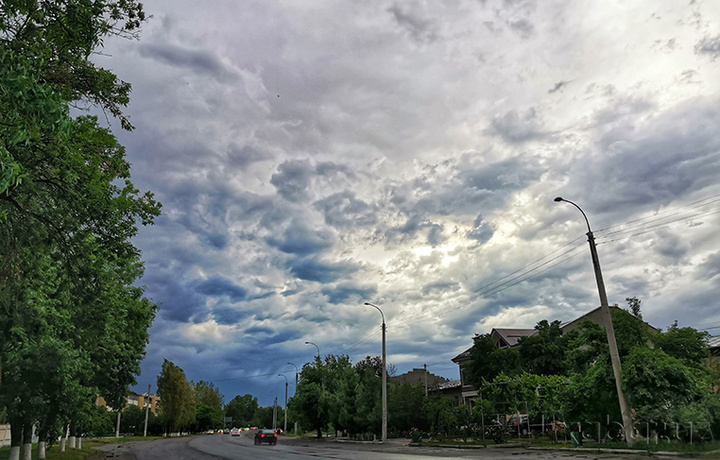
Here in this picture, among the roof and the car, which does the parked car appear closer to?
the roof

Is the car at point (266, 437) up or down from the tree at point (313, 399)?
down

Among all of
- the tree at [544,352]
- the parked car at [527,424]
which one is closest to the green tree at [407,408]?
the parked car at [527,424]

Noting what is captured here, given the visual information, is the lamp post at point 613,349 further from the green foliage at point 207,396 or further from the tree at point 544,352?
the green foliage at point 207,396

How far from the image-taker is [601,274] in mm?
24766

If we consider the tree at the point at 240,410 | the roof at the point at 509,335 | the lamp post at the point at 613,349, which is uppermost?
the roof at the point at 509,335

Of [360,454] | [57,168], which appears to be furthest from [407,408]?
[57,168]

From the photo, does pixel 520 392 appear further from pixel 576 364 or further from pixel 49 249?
pixel 49 249

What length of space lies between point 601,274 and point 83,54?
23.4 m

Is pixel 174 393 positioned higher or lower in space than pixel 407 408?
higher

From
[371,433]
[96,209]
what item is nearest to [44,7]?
[96,209]

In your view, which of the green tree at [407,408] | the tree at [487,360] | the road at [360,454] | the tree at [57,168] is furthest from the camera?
the tree at [487,360]

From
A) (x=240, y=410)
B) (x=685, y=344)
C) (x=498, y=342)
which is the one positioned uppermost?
(x=498, y=342)

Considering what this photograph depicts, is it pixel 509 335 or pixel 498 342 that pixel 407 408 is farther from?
pixel 509 335

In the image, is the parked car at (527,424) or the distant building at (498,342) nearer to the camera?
the parked car at (527,424)
